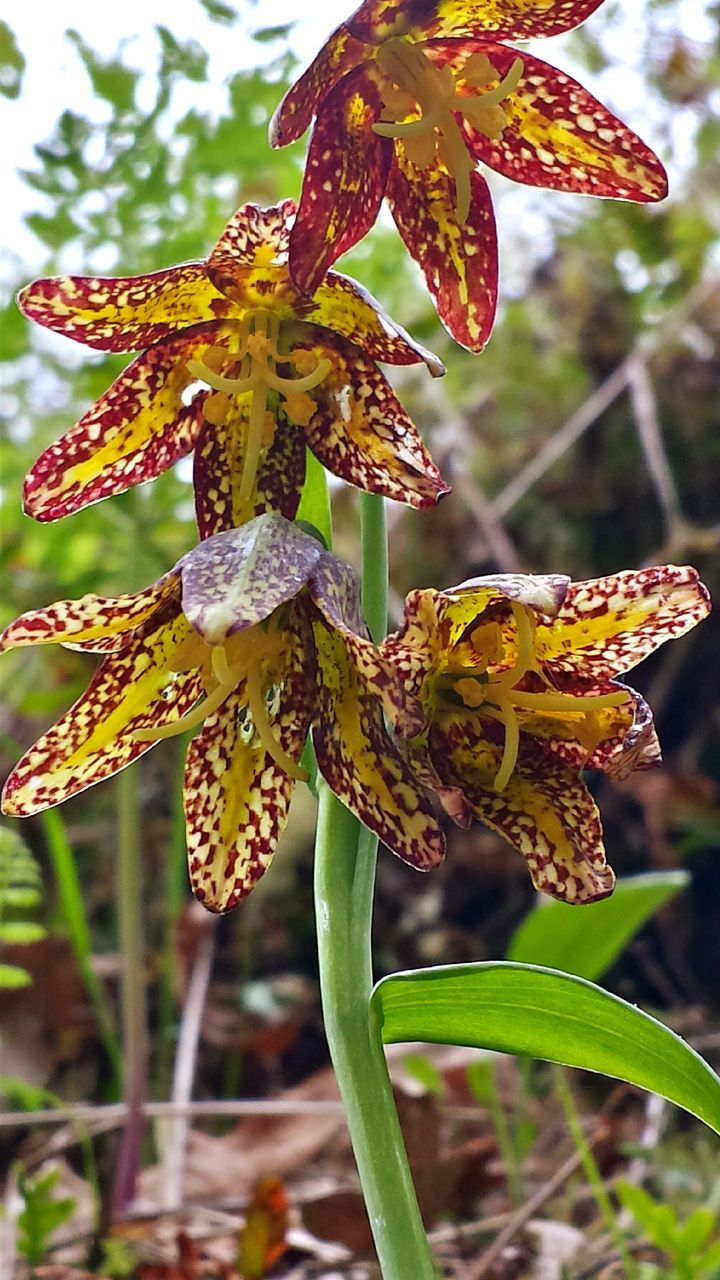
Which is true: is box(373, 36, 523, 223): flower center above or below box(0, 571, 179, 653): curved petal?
above

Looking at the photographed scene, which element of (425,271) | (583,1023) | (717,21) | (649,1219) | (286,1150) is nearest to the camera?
(583,1023)

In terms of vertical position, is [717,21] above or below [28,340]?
above

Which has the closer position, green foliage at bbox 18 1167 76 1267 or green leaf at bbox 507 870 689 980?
green foliage at bbox 18 1167 76 1267

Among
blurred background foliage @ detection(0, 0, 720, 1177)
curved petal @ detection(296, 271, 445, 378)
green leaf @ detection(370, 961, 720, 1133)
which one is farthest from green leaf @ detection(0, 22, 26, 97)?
green leaf @ detection(370, 961, 720, 1133)

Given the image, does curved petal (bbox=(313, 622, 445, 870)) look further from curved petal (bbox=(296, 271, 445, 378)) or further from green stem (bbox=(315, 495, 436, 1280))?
curved petal (bbox=(296, 271, 445, 378))

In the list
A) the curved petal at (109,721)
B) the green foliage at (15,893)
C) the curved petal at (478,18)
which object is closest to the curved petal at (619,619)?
the curved petal at (109,721)

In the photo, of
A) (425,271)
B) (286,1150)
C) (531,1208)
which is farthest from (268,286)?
(286,1150)

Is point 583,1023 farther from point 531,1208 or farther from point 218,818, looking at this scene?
point 531,1208
